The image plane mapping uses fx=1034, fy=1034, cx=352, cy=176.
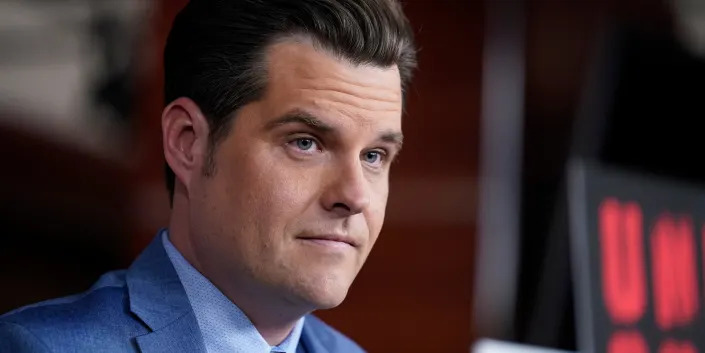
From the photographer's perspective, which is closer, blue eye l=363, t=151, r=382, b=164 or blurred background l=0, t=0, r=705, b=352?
blue eye l=363, t=151, r=382, b=164

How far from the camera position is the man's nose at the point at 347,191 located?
0.86m

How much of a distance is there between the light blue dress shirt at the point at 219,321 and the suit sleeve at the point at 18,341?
0.14 metres

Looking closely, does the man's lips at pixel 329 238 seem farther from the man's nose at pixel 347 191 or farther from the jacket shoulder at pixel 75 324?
the jacket shoulder at pixel 75 324

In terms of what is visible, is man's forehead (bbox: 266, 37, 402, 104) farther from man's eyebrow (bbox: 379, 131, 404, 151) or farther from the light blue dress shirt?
the light blue dress shirt

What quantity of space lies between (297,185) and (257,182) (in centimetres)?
3

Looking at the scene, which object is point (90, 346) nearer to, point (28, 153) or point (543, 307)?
point (28, 153)

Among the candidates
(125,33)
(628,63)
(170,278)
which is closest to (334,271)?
(170,278)

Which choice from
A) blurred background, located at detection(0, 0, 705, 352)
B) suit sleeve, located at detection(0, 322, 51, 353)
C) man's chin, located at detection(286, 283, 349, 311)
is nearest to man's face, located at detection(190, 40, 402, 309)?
man's chin, located at detection(286, 283, 349, 311)

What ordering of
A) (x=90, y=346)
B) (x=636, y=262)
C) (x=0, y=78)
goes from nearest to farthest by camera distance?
1. (x=90, y=346)
2. (x=0, y=78)
3. (x=636, y=262)

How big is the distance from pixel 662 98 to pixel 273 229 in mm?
1158

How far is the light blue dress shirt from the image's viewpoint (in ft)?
2.98

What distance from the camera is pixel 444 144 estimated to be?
1.85m

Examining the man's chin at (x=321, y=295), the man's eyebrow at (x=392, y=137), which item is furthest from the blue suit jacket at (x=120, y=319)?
the man's eyebrow at (x=392, y=137)

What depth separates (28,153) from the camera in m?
1.58
